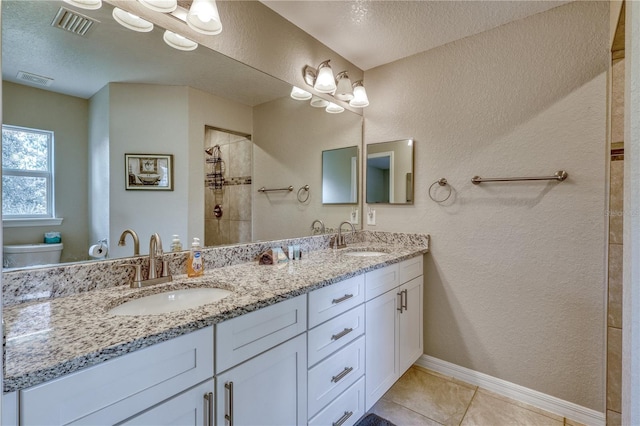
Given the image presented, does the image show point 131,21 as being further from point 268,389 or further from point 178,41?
point 268,389

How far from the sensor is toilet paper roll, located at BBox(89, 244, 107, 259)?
46.8 inches

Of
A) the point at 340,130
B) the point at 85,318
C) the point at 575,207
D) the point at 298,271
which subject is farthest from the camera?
the point at 340,130

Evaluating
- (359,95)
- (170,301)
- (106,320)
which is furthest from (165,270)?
(359,95)

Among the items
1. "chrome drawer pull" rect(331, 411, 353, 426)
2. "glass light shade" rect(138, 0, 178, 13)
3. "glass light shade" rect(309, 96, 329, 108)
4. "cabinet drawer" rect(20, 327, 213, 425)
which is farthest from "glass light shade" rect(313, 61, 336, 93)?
"chrome drawer pull" rect(331, 411, 353, 426)

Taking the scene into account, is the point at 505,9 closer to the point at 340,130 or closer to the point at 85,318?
the point at 340,130

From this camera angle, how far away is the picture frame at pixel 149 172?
4.24 ft

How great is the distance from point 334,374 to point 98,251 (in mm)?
1117

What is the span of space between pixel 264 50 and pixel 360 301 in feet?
4.91

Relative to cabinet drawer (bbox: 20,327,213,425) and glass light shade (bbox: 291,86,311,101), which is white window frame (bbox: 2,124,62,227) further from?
glass light shade (bbox: 291,86,311,101)

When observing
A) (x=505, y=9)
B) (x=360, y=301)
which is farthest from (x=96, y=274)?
(x=505, y=9)

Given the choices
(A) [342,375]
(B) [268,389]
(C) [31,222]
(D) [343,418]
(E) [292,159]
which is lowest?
(D) [343,418]

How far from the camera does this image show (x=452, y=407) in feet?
5.95

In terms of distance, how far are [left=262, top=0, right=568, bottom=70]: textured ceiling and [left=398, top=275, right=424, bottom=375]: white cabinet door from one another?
5.38 ft

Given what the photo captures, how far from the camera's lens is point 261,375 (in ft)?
3.51
